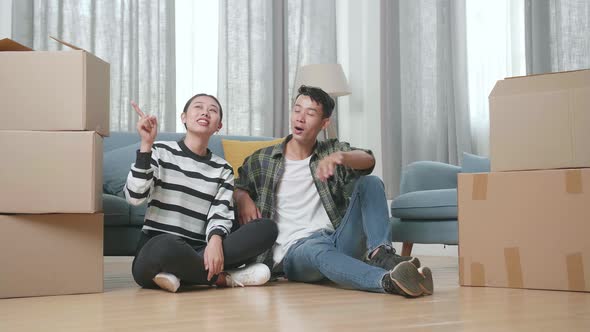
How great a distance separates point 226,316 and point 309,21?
3.08 meters

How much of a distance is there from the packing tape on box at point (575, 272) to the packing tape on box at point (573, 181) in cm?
17

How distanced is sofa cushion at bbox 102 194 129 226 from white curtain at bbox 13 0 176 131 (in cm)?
145

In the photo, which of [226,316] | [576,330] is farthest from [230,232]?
[576,330]

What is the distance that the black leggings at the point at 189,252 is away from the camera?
184 cm

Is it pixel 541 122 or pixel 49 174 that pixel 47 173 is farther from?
pixel 541 122

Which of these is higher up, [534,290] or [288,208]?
[288,208]

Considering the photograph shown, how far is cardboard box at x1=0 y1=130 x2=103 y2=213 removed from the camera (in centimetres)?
179

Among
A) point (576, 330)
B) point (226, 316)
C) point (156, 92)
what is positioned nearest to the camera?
point (576, 330)

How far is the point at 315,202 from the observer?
2119mm

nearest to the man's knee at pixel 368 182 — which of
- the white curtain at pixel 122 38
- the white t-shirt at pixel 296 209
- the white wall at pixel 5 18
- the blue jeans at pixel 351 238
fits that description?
the blue jeans at pixel 351 238

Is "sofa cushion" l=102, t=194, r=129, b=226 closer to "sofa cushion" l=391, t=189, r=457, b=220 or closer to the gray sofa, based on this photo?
the gray sofa

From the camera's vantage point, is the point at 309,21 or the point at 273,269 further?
the point at 309,21

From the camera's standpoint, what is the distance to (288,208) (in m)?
2.12

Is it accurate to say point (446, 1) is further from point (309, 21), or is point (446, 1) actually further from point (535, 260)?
point (535, 260)
